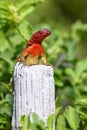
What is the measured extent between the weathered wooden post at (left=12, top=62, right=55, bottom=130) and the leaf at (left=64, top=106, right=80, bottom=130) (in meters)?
0.09

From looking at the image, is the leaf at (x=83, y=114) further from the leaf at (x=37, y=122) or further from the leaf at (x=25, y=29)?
the leaf at (x=25, y=29)

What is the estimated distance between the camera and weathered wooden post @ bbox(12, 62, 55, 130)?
2.03 m

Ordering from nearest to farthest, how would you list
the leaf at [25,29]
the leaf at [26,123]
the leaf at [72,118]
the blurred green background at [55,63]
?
the leaf at [26,123] → the leaf at [72,118] → the blurred green background at [55,63] → the leaf at [25,29]

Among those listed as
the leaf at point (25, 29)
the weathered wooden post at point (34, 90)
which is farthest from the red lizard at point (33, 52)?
the leaf at point (25, 29)

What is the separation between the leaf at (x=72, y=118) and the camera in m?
2.13

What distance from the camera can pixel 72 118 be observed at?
2.13 metres

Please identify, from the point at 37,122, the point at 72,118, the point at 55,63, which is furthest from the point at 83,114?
the point at 55,63

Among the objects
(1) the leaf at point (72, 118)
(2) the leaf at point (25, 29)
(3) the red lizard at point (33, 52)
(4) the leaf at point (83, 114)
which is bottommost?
(1) the leaf at point (72, 118)

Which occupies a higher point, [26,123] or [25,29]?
[25,29]

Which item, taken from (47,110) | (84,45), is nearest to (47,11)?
(84,45)

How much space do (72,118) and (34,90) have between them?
0.66ft

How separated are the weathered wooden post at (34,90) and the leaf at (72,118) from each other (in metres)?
0.09

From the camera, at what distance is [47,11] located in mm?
6867

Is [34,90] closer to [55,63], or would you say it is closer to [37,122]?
[37,122]
